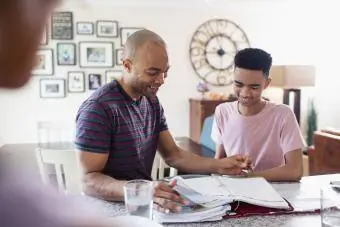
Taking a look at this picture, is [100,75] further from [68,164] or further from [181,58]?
[68,164]

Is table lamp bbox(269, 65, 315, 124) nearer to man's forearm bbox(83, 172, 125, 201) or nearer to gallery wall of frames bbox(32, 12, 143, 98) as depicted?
gallery wall of frames bbox(32, 12, 143, 98)

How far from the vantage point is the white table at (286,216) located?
1.16m

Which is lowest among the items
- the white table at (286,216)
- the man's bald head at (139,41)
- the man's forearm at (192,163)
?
the white table at (286,216)

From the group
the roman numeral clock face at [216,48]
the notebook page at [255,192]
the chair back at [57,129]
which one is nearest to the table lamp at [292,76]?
the roman numeral clock face at [216,48]

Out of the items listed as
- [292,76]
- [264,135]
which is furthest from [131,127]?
[292,76]

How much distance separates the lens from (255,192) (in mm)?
1350

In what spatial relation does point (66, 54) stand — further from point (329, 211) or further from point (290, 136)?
point (329, 211)

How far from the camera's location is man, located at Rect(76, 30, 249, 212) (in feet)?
4.83

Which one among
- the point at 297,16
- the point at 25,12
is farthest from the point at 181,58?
the point at 25,12

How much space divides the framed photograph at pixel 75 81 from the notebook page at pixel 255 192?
3968 millimetres

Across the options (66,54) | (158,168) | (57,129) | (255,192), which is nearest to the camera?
(255,192)

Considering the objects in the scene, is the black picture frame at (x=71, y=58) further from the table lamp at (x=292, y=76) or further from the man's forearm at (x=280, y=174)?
the man's forearm at (x=280, y=174)

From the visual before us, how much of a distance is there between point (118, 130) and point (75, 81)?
12.4ft

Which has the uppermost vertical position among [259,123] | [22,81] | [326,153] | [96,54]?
[96,54]
